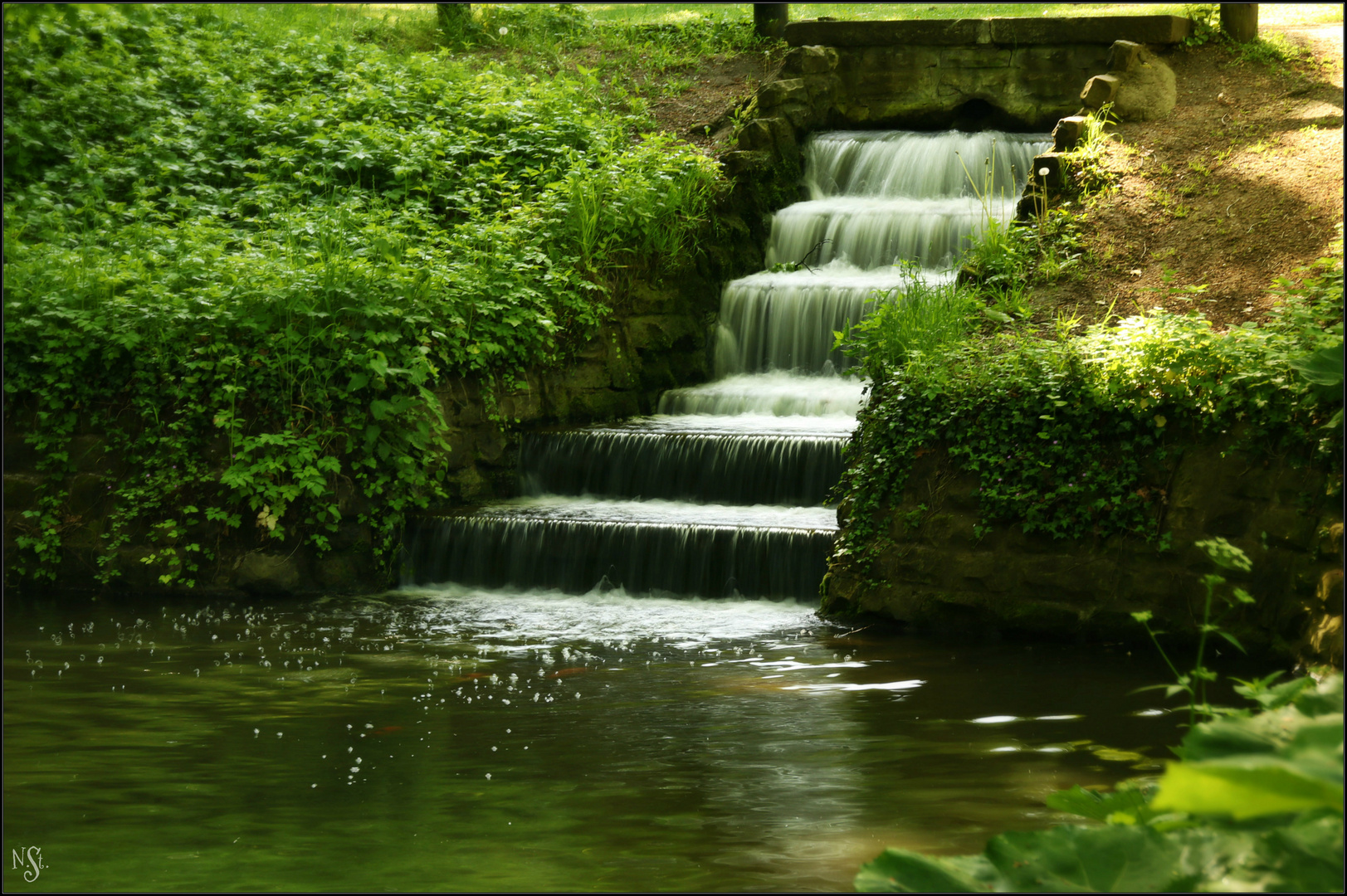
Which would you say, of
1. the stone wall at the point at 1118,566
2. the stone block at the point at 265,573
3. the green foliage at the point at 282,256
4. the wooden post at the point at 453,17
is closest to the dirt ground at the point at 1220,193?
the stone wall at the point at 1118,566

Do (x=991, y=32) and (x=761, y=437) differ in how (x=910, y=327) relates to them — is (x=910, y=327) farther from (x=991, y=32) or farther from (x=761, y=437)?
(x=991, y=32)

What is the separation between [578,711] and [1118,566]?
10.1 ft

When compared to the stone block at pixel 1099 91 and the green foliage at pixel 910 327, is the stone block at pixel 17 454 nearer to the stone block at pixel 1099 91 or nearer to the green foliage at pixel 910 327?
the green foliage at pixel 910 327

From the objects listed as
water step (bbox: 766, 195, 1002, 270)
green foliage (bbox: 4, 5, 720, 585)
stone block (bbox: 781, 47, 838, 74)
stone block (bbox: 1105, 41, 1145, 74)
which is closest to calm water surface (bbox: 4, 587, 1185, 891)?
green foliage (bbox: 4, 5, 720, 585)

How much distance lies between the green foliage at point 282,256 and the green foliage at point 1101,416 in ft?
10.4

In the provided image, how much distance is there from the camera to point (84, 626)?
7.31m

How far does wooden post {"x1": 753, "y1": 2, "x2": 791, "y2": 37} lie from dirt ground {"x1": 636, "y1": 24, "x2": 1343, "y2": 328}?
15.7ft

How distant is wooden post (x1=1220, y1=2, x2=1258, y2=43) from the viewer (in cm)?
1235

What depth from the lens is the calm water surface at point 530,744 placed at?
385cm

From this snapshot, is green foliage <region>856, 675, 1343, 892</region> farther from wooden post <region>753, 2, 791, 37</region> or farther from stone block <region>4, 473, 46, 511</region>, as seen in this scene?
wooden post <region>753, 2, 791, 37</region>

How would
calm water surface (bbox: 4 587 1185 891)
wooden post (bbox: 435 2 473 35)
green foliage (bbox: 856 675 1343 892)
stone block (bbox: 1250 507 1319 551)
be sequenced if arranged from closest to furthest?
green foliage (bbox: 856 675 1343 892), calm water surface (bbox: 4 587 1185 891), stone block (bbox: 1250 507 1319 551), wooden post (bbox: 435 2 473 35)

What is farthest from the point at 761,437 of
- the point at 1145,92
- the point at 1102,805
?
the point at 1102,805

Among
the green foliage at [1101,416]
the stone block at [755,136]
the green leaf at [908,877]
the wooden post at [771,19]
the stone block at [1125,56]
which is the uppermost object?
the wooden post at [771,19]

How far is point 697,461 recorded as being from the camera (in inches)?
352
